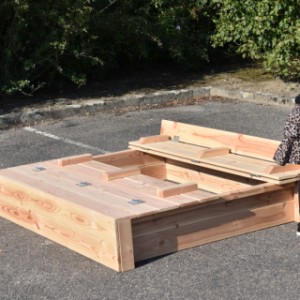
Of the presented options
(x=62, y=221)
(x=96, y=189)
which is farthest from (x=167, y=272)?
(x=96, y=189)

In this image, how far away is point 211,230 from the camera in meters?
5.65

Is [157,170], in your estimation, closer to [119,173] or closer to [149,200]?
[119,173]

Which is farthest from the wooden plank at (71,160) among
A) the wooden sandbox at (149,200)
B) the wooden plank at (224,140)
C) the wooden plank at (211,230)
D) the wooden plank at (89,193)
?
the wooden plank at (211,230)

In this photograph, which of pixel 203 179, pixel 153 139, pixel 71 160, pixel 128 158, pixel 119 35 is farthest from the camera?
pixel 119 35

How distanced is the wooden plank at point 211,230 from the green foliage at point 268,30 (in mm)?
6162

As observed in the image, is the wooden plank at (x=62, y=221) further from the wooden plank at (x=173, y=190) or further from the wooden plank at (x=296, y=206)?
the wooden plank at (x=296, y=206)

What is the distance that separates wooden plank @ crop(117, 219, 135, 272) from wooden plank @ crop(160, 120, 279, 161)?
6.31 ft

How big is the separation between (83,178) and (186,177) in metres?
1.37

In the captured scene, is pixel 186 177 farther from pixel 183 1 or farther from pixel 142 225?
pixel 183 1

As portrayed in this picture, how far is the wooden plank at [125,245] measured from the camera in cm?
510

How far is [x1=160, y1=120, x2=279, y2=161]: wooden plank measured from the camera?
6.69 meters

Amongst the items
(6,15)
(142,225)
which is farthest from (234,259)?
(6,15)

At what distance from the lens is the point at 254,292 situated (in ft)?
15.6

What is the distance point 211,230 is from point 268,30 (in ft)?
23.3
